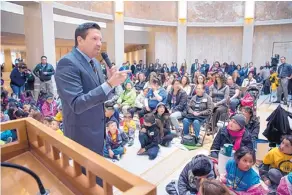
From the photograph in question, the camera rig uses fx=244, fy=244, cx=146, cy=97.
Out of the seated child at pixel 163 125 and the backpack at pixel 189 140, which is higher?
the seated child at pixel 163 125

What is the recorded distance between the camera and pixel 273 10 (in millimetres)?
11656

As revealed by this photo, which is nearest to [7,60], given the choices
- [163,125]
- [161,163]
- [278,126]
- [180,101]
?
[180,101]

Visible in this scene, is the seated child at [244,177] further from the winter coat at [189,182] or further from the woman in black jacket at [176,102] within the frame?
the woman in black jacket at [176,102]

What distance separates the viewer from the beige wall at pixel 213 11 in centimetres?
1238

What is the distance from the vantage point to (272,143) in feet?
10.3

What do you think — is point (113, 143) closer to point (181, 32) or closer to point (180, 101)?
point (180, 101)

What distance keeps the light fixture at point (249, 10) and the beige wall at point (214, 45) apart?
41.9 inches

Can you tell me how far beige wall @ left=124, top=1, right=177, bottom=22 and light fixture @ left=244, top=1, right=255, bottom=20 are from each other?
3.39 metres

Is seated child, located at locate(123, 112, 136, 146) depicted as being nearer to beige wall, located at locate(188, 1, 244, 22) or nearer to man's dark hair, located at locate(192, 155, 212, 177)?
man's dark hair, located at locate(192, 155, 212, 177)

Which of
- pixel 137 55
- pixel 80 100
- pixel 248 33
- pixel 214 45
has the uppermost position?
pixel 248 33

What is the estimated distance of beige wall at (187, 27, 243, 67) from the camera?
42.2 ft

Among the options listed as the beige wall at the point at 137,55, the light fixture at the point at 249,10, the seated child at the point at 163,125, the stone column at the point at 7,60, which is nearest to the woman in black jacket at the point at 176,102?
the seated child at the point at 163,125

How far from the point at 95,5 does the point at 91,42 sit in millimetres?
8671

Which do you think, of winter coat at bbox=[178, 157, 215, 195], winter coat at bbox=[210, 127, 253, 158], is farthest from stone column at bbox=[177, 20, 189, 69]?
winter coat at bbox=[178, 157, 215, 195]
